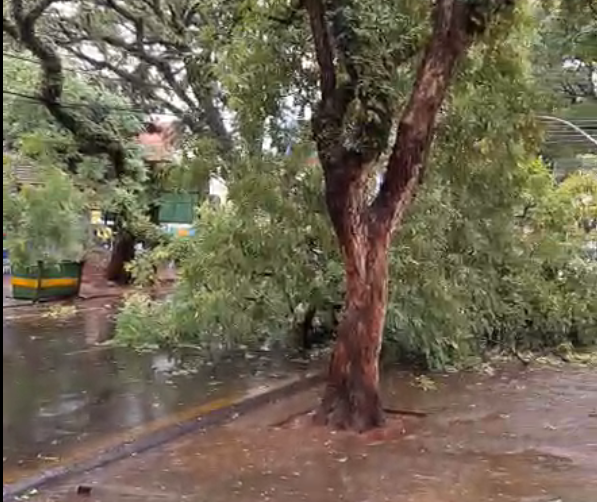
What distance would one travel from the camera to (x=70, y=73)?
1596 centimetres

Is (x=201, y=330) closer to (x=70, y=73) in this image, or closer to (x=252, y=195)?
(x=252, y=195)

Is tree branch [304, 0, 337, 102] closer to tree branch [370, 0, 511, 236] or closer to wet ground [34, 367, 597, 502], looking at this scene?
tree branch [370, 0, 511, 236]

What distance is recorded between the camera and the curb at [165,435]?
268 inches

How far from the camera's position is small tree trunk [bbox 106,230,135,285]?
2036 cm

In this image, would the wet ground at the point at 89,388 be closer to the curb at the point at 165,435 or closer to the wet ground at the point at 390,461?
the curb at the point at 165,435

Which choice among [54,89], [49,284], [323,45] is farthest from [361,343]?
[49,284]

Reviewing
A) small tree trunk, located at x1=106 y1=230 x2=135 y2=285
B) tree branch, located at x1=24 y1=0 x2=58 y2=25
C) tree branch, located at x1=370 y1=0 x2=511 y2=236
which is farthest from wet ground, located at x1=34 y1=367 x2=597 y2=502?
small tree trunk, located at x1=106 y1=230 x2=135 y2=285

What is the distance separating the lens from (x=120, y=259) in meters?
20.9

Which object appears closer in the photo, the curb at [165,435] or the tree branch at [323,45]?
the curb at [165,435]

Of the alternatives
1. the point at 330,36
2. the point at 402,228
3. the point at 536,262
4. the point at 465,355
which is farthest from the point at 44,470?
the point at 536,262

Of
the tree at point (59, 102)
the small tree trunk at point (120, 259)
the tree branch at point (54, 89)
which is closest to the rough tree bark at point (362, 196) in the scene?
the tree at point (59, 102)

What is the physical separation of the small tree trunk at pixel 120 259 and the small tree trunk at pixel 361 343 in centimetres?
1177

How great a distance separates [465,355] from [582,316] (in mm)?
2539

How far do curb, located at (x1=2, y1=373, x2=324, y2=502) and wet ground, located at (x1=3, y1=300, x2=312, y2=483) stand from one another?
17 centimetres
